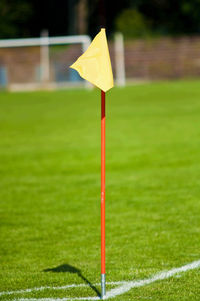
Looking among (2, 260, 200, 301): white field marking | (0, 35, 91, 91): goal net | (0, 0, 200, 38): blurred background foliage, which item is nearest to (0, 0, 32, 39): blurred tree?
(0, 0, 200, 38): blurred background foliage

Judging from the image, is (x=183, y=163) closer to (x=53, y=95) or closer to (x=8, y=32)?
(x=53, y=95)

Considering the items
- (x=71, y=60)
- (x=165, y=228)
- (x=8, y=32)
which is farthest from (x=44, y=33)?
(x=165, y=228)

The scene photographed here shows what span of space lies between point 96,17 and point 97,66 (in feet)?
203

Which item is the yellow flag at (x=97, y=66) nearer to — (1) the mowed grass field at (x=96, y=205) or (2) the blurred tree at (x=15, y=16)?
(1) the mowed grass field at (x=96, y=205)

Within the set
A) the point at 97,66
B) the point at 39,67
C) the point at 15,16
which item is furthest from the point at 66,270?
the point at 15,16

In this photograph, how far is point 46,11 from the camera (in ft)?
222

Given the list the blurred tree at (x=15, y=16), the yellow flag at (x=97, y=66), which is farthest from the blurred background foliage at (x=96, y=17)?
the yellow flag at (x=97, y=66)

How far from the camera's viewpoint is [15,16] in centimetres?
6188

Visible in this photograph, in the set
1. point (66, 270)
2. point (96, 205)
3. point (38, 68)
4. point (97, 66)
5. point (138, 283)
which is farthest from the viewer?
point (38, 68)

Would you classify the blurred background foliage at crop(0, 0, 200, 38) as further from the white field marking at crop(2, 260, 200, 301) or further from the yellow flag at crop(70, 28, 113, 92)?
the yellow flag at crop(70, 28, 113, 92)

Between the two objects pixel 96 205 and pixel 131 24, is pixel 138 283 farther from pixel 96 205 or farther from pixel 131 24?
pixel 131 24

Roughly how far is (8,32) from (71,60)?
20.2m

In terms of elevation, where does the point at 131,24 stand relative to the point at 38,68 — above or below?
above

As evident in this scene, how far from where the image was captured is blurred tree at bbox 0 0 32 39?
5917 cm
